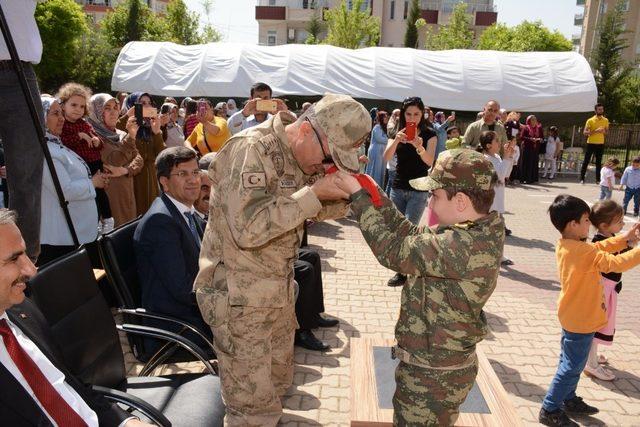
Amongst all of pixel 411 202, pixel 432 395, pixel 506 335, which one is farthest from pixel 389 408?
pixel 411 202

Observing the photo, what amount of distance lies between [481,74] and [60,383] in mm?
18215

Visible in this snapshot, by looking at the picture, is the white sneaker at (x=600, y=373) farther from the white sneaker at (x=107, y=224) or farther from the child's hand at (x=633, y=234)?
the white sneaker at (x=107, y=224)

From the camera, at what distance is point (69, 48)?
1257 inches

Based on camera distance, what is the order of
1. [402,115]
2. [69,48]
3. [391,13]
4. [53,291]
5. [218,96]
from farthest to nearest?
1. [391,13]
2. [69,48]
3. [218,96]
4. [402,115]
5. [53,291]

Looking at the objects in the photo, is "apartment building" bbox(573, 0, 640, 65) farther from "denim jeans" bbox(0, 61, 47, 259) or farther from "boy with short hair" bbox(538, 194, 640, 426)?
"denim jeans" bbox(0, 61, 47, 259)

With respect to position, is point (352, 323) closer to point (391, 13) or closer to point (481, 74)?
point (481, 74)

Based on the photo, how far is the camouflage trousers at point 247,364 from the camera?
2670 millimetres

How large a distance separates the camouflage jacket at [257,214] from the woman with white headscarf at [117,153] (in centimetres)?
309

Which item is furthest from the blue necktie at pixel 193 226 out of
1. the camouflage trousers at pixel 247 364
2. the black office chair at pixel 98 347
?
the camouflage trousers at pixel 247 364

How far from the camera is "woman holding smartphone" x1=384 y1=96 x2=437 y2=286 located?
576 cm

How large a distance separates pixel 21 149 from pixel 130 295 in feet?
3.72

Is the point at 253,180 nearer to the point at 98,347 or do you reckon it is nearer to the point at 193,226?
the point at 98,347

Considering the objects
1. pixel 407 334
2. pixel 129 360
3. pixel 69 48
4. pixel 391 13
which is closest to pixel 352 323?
pixel 129 360

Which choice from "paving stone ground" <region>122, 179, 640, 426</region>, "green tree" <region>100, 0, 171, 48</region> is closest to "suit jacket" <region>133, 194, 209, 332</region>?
"paving stone ground" <region>122, 179, 640, 426</region>
